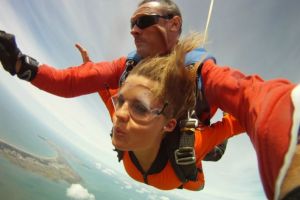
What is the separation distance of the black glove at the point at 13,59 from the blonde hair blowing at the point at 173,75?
0.79m

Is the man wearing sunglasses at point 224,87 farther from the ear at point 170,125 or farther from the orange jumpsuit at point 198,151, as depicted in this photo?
the orange jumpsuit at point 198,151

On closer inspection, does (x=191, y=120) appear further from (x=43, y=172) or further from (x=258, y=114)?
(x=43, y=172)

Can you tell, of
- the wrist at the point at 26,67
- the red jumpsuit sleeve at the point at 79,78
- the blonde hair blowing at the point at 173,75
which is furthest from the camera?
the red jumpsuit sleeve at the point at 79,78

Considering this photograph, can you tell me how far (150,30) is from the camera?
2096 millimetres

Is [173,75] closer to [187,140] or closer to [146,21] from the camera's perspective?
[187,140]

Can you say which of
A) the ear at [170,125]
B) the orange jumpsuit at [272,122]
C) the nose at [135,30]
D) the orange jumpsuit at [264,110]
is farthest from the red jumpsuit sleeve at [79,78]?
the orange jumpsuit at [272,122]

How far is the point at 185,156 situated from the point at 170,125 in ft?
0.73

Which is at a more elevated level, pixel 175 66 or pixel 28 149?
pixel 175 66

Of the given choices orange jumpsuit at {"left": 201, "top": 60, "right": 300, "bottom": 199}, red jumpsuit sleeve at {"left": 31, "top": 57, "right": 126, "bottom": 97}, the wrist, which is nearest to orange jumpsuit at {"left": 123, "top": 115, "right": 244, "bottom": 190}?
red jumpsuit sleeve at {"left": 31, "top": 57, "right": 126, "bottom": 97}

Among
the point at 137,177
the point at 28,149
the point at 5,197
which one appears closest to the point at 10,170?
the point at 28,149

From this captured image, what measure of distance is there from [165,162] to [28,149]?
129 meters

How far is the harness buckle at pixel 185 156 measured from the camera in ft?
5.69

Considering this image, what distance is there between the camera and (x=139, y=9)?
2184mm

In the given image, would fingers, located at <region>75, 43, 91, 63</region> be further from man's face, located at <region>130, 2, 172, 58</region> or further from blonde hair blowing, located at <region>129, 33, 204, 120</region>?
blonde hair blowing, located at <region>129, 33, 204, 120</region>
